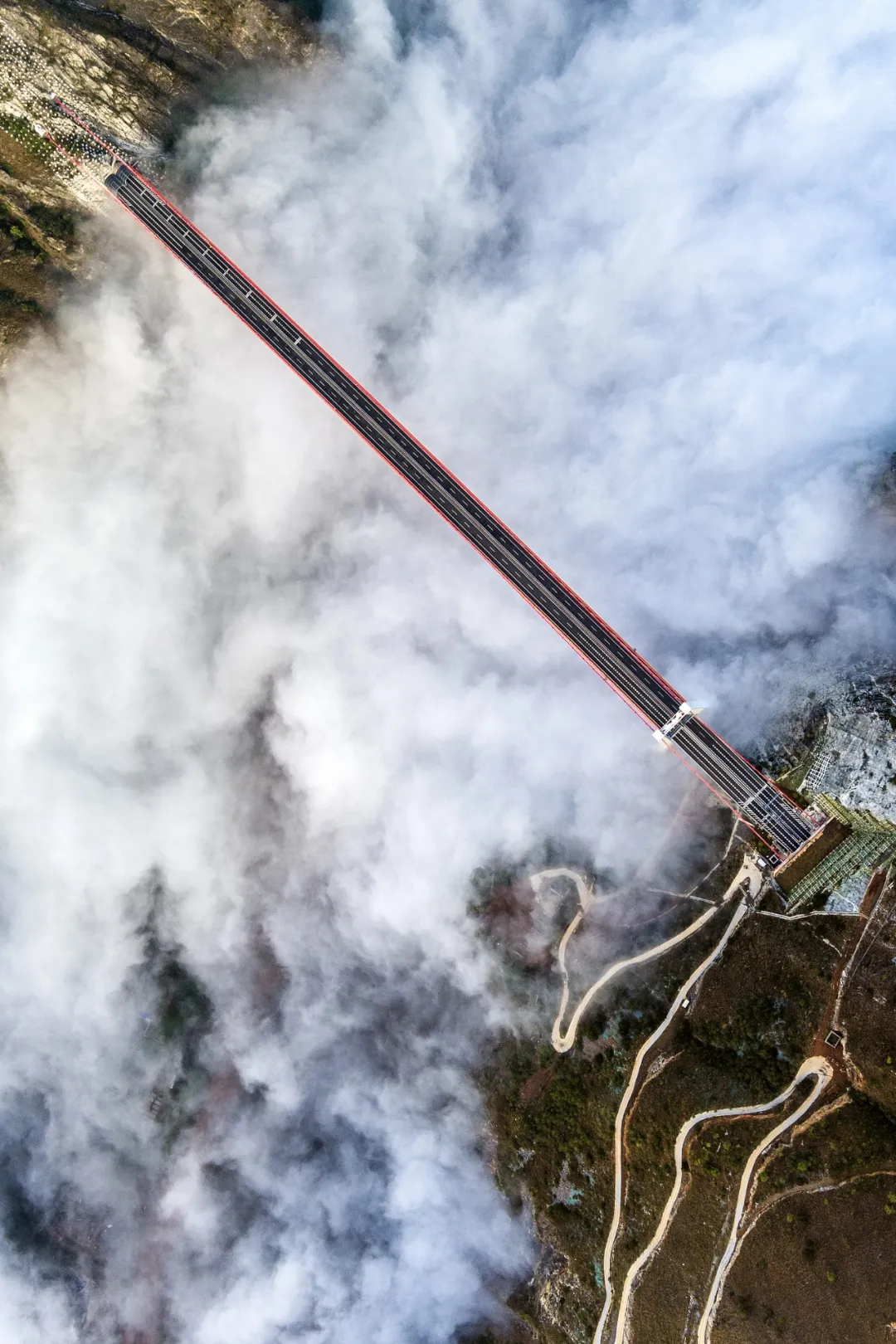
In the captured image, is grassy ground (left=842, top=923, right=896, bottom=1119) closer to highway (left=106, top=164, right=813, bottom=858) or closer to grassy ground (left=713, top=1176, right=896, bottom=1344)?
grassy ground (left=713, top=1176, right=896, bottom=1344)

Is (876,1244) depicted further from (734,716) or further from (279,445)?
(279,445)

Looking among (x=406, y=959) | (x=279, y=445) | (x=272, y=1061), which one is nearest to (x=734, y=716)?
(x=406, y=959)

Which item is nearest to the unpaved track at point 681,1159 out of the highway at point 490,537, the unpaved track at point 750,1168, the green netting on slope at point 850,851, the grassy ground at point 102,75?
the unpaved track at point 750,1168

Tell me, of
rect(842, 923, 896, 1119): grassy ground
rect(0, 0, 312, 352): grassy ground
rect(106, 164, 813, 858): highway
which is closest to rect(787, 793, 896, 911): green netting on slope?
rect(106, 164, 813, 858): highway

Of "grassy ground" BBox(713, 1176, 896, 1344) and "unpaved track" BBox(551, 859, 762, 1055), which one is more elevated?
"unpaved track" BBox(551, 859, 762, 1055)

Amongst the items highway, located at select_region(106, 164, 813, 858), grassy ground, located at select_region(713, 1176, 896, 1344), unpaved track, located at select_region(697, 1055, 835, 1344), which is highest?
highway, located at select_region(106, 164, 813, 858)

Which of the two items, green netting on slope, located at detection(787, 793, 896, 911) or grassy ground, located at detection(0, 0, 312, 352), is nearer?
green netting on slope, located at detection(787, 793, 896, 911)
